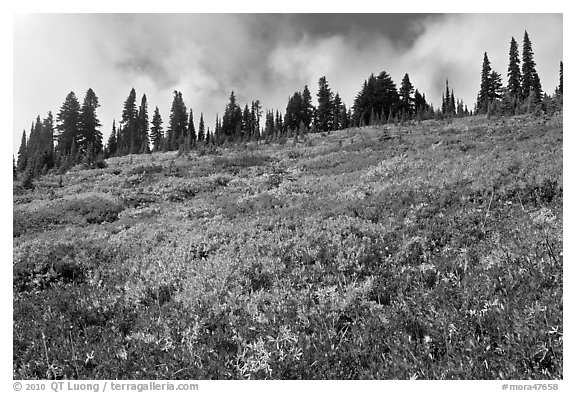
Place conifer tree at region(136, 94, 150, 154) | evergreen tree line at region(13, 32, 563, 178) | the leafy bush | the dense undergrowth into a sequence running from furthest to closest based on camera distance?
conifer tree at region(136, 94, 150, 154), evergreen tree line at region(13, 32, 563, 178), the leafy bush, the dense undergrowth

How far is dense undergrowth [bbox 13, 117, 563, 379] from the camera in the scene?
13.4 feet

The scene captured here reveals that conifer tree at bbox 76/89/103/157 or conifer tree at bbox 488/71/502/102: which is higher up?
conifer tree at bbox 488/71/502/102

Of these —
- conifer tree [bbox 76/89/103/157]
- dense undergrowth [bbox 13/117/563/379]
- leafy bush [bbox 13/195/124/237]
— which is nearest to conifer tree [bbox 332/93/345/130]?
conifer tree [bbox 76/89/103/157]

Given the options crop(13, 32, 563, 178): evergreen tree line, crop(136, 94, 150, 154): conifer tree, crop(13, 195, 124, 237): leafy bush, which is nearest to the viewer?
crop(13, 195, 124, 237): leafy bush

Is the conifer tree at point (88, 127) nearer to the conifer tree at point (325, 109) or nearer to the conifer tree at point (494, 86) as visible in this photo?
the conifer tree at point (325, 109)

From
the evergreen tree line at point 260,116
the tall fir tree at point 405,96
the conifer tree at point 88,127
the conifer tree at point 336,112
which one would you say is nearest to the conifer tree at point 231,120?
the evergreen tree line at point 260,116

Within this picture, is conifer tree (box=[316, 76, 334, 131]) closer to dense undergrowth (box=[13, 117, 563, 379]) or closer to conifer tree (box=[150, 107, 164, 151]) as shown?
conifer tree (box=[150, 107, 164, 151])

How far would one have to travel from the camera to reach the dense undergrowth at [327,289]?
4.08 metres

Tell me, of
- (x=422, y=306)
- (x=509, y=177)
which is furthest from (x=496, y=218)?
(x=422, y=306)

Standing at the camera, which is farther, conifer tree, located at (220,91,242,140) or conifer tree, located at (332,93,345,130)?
conifer tree, located at (220,91,242,140)

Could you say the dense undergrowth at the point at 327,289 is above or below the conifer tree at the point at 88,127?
below

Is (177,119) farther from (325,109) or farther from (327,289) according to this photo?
(327,289)

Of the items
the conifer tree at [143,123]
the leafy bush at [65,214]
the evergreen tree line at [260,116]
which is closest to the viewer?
the leafy bush at [65,214]
